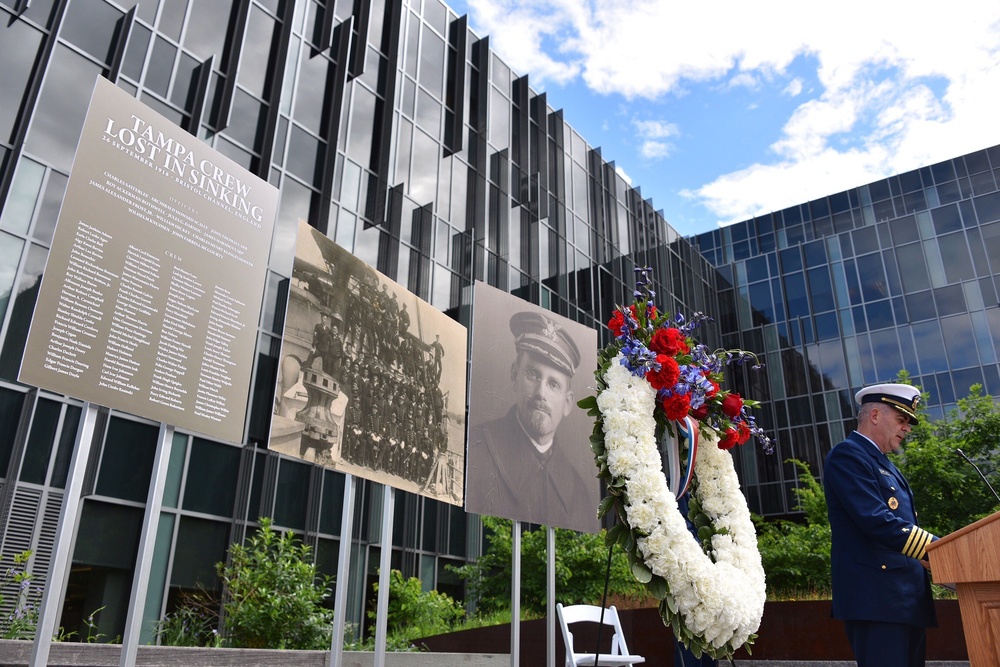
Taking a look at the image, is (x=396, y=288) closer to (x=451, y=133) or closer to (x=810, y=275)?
(x=451, y=133)

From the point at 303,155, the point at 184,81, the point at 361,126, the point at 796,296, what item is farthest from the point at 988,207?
the point at 184,81

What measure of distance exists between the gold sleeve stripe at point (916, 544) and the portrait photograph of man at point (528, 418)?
274cm

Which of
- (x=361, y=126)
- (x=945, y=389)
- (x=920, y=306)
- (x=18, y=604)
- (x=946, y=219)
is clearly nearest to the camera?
(x=18, y=604)

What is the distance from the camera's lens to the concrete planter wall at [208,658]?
478cm

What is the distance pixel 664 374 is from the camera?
4508 mm

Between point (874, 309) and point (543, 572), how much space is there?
2304cm

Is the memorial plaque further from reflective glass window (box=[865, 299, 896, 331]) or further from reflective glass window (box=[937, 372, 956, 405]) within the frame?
reflective glass window (box=[865, 299, 896, 331])

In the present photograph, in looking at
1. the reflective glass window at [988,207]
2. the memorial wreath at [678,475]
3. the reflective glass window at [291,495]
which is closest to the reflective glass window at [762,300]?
the reflective glass window at [988,207]

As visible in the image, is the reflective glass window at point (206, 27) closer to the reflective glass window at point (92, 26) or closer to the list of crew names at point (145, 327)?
the reflective glass window at point (92, 26)

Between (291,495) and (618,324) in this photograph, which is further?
(291,495)

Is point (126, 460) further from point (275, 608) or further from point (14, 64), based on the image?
point (14, 64)

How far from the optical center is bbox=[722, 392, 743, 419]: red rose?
4805 millimetres

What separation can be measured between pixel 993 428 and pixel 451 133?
540 inches

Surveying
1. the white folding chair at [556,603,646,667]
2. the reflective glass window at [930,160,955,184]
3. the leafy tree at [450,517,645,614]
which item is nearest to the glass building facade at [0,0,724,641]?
the leafy tree at [450,517,645,614]
